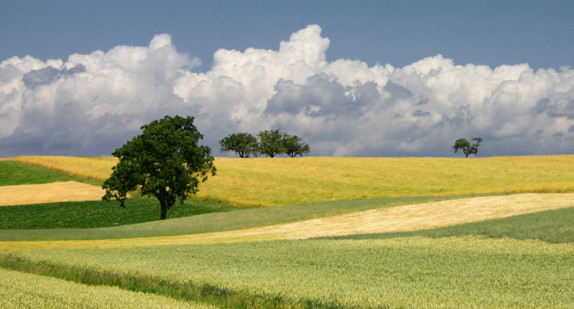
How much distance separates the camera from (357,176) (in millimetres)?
76000

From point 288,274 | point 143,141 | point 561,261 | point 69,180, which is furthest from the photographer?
point 69,180

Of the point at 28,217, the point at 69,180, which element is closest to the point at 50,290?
the point at 28,217

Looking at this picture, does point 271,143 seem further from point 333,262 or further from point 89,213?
point 333,262

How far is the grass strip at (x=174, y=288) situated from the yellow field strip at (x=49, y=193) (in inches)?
1957

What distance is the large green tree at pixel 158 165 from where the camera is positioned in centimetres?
5138

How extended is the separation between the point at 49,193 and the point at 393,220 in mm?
47979

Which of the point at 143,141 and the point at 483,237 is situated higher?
the point at 143,141

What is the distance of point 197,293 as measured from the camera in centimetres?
1097

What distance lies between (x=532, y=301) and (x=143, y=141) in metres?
47.9

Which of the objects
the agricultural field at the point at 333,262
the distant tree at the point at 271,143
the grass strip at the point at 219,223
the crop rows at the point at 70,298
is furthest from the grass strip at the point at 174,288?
the distant tree at the point at 271,143

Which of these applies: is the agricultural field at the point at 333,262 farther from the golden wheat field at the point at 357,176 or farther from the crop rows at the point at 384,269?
the golden wheat field at the point at 357,176

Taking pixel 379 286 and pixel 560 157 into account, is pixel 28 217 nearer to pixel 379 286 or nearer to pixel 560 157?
pixel 379 286

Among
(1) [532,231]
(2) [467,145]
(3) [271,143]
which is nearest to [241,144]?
(3) [271,143]

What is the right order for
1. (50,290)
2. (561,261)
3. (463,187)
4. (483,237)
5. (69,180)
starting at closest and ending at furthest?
(50,290)
(561,261)
(483,237)
(463,187)
(69,180)
